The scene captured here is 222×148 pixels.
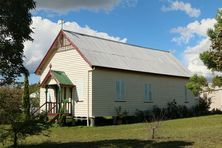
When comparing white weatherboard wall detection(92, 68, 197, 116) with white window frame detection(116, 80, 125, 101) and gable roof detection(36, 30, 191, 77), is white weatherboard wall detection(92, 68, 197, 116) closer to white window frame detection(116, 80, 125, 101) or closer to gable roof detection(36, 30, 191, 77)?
white window frame detection(116, 80, 125, 101)

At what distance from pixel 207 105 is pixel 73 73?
15291mm

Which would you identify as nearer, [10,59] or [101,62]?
[10,59]

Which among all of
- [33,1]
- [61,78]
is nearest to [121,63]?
[61,78]

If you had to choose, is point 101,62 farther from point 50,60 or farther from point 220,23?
point 220,23

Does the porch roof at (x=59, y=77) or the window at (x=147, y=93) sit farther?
the window at (x=147, y=93)

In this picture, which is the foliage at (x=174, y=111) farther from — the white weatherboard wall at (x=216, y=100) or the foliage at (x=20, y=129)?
the foliage at (x=20, y=129)

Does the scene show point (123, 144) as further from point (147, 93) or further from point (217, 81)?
point (147, 93)

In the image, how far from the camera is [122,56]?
3362 centimetres

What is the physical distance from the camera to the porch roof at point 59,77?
3037 cm

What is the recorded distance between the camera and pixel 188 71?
1547 inches

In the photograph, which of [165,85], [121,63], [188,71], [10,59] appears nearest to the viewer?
[10,59]

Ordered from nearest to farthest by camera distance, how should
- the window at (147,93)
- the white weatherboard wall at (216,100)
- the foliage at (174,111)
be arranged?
the foliage at (174,111), the window at (147,93), the white weatherboard wall at (216,100)

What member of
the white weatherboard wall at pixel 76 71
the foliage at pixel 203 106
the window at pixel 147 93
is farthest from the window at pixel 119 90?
the foliage at pixel 203 106

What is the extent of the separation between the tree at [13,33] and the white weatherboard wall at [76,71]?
13.0m
